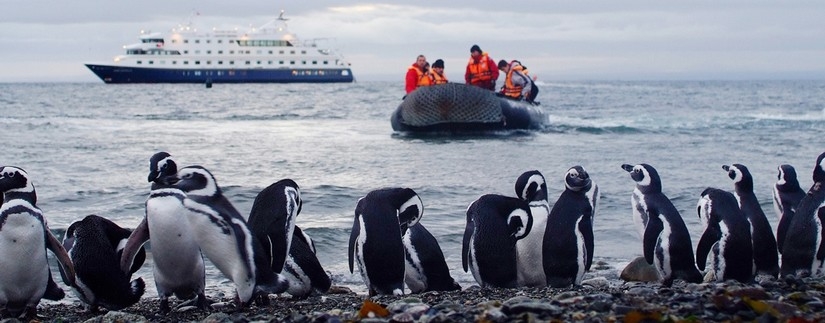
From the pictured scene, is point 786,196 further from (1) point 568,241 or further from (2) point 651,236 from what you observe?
(1) point 568,241

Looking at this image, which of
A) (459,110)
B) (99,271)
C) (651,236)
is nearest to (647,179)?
(651,236)

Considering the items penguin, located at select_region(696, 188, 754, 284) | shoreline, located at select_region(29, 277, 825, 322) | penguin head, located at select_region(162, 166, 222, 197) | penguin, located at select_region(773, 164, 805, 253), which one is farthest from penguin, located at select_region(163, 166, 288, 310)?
penguin, located at select_region(773, 164, 805, 253)

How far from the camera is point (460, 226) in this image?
34.5ft

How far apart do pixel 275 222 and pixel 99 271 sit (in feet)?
3.40

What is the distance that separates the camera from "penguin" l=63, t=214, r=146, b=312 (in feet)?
19.8

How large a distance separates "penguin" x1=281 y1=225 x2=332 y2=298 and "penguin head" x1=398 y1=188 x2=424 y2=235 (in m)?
0.62

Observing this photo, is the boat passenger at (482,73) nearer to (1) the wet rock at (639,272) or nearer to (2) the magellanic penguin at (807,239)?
(1) the wet rock at (639,272)

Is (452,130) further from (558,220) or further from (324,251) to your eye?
(558,220)

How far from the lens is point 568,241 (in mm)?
6652

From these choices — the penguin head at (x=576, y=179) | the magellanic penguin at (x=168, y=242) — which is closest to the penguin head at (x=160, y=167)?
the magellanic penguin at (x=168, y=242)

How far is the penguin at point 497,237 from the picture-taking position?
6668 mm

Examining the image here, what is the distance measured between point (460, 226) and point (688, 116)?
24572 millimetres

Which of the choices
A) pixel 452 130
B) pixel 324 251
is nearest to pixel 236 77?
pixel 452 130

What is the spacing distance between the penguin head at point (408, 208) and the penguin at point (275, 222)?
2.28ft
